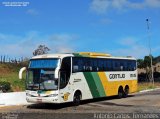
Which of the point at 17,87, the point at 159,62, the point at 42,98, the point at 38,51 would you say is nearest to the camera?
the point at 42,98

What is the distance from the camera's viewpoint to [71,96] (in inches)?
1013

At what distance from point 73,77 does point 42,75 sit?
2.18m

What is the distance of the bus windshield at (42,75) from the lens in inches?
957

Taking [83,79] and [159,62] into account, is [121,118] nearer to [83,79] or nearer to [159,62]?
[83,79]

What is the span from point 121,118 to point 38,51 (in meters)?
67.3

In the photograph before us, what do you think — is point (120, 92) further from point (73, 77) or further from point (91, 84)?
point (73, 77)

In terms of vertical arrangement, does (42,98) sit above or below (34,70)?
below

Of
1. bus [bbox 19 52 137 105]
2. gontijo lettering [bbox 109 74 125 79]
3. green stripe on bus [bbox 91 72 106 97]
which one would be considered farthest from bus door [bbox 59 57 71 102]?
gontijo lettering [bbox 109 74 125 79]

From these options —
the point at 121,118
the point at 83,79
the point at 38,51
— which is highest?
the point at 38,51

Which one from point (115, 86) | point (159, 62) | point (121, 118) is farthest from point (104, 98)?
point (159, 62)

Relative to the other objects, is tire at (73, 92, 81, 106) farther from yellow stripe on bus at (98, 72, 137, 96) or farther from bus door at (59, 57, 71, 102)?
yellow stripe on bus at (98, 72, 137, 96)

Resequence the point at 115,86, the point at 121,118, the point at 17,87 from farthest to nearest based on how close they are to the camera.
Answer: the point at 17,87 < the point at 115,86 < the point at 121,118

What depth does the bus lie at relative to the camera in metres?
24.3

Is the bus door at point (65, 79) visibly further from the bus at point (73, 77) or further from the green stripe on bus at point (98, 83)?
the green stripe on bus at point (98, 83)
